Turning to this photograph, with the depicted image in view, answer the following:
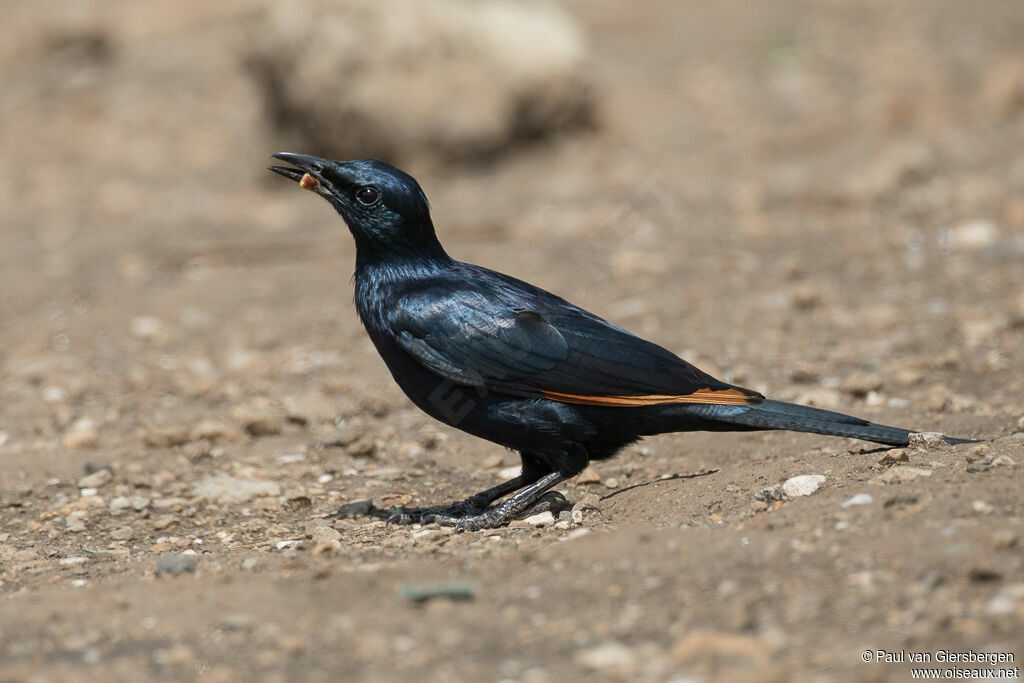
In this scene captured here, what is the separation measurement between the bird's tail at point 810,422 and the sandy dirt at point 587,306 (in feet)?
0.39

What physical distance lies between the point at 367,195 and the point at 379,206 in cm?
7

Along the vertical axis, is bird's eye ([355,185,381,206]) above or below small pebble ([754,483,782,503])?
above

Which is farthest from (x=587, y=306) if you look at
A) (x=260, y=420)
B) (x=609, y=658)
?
(x=609, y=658)

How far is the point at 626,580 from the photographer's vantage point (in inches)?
137

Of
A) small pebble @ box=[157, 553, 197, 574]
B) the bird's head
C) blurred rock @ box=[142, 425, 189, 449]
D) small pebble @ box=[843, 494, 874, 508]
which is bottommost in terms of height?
small pebble @ box=[157, 553, 197, 574]

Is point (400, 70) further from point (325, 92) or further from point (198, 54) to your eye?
point (198, 54)

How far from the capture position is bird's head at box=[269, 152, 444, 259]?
183 inches

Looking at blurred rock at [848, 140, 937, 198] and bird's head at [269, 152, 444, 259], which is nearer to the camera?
bird's head at [269, 152, 444, 259]

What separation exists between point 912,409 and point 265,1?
739 cm

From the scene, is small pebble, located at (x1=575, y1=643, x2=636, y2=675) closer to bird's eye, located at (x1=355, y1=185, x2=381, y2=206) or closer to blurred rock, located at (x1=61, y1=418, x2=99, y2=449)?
bird's eye, located at (x1=355, y1=185, x2=381, y2=206)

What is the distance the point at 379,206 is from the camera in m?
4.67

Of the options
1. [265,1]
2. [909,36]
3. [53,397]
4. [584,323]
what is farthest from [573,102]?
[584,323]

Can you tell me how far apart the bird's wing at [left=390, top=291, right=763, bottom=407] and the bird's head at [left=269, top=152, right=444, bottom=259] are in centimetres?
27

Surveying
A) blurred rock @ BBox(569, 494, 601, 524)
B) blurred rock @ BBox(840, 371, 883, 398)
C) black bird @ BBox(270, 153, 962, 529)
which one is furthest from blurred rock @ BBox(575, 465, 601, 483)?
blurred rock @ BBox(840, 371, 883, 398)
